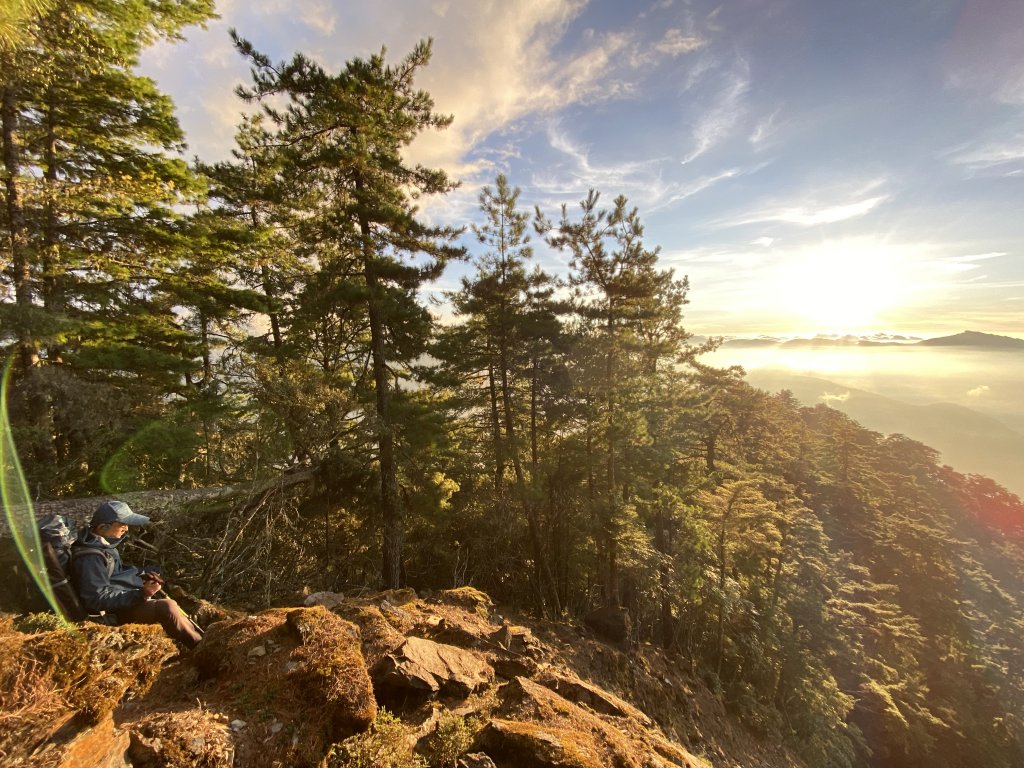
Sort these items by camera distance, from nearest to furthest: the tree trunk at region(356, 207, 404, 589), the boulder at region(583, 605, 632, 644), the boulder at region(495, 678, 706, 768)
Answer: the boulder at region(495, 678, 706, 768)
the tree trunk at region(356, 207, 404, 589)
the boulder at region(583, 605, 632, 644)

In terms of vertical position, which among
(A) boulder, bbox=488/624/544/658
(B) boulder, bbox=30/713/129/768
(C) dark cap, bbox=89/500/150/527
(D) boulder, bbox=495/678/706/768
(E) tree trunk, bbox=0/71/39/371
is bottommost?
(A) boulder, bbox=488/624/544/658

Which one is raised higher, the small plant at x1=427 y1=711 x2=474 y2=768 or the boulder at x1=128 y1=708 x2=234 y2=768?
the boulder at x1=128 y1=708 x2=234 y2=768

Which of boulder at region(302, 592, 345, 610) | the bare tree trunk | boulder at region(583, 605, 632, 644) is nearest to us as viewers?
boulder at region(302, 592, 345, 610)

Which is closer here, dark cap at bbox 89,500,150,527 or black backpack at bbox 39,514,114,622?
black backpack at bbox 39,514,114,622

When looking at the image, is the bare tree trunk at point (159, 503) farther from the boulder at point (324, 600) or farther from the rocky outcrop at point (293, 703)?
the rocky outcrop at point (293, 703)

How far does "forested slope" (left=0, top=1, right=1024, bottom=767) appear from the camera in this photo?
8.75 m

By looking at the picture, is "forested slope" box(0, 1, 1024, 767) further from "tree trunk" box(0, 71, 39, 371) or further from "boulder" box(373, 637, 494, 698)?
"boulder" box(373, 637, 494, 698)

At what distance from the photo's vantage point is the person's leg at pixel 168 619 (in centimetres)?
393

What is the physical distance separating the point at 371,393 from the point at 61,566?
27.5 ft

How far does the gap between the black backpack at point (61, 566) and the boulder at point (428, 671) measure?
3082 mm

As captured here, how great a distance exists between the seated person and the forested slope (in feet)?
13.4

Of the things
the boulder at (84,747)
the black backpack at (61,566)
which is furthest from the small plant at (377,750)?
the black backpack at (61,566)

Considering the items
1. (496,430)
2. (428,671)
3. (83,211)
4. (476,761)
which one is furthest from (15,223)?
(496,430)

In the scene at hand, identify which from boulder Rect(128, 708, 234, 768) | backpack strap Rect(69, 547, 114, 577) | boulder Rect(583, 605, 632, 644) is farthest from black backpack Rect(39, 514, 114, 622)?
boulder Rect(583, 605, 632, 644)
